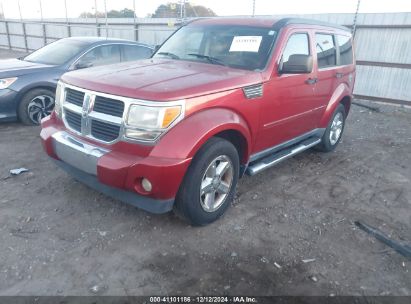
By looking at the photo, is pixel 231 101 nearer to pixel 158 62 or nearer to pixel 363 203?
pixel 158 62

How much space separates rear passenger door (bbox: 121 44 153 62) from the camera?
24.2 feet

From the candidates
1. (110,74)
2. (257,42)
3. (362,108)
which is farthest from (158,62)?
(362,108)

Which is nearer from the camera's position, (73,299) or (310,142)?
(73,299)

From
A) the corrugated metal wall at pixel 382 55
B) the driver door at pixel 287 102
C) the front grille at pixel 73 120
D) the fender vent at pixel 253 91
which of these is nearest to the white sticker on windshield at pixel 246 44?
the driver door at pixel 287 102

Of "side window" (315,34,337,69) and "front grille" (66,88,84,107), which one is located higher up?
"side window" (315,34,337,69)

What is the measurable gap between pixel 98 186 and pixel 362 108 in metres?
8.54

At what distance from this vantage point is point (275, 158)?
4.18m

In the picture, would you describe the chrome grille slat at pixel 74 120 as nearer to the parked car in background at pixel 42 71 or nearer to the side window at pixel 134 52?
the parked car in background at pixel 42 71

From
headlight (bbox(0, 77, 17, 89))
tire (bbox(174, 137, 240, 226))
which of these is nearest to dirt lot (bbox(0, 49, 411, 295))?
tire (bbox(174, 137, 240, 226))

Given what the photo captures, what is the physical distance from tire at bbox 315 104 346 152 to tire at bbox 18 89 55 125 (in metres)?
4.90

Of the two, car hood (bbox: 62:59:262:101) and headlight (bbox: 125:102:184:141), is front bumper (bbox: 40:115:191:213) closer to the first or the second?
headlight (bbox: 125:102:184:141)

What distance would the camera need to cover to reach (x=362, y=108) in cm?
957

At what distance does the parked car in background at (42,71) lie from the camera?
5891 mm

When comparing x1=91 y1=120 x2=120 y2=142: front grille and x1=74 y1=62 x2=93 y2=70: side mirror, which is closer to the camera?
x1=91 y1=120 x2=120 y2=142: front grille
